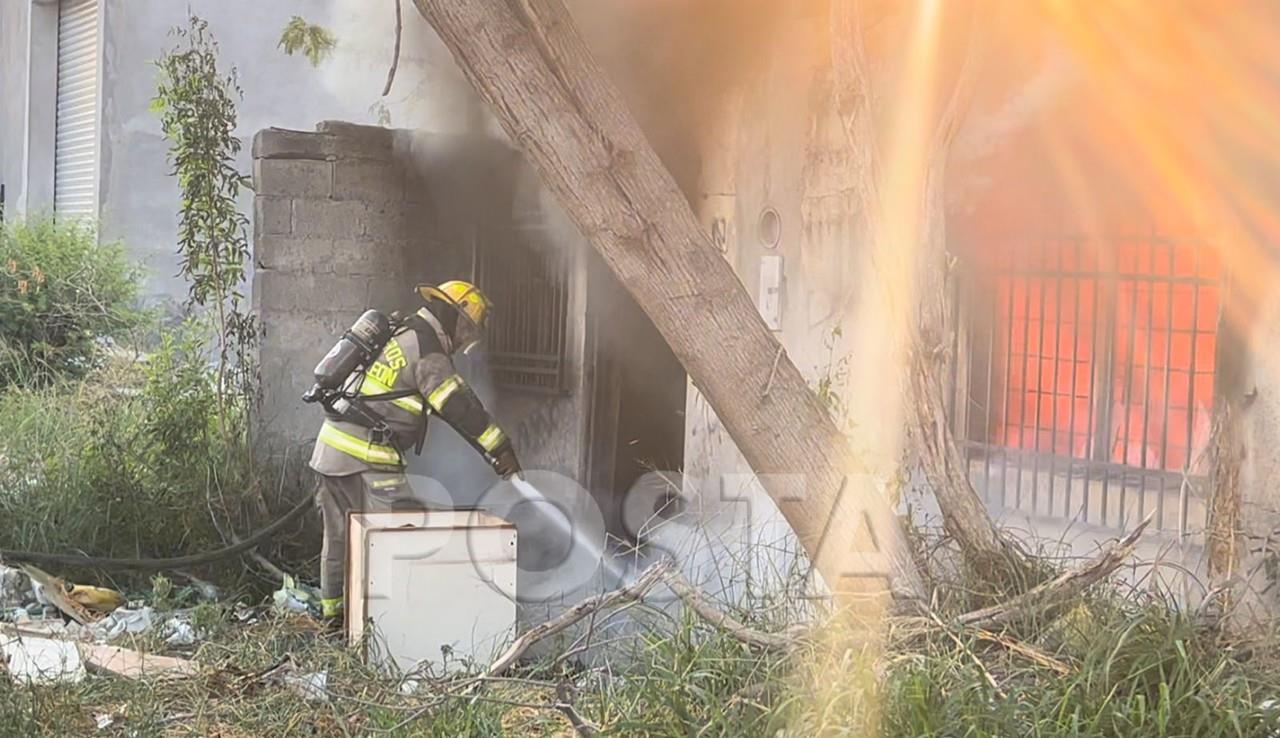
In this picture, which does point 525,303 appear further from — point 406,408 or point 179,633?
point 179,633

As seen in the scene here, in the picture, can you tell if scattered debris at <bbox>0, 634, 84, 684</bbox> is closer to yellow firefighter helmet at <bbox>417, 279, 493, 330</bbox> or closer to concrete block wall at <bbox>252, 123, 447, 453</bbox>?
yellow firefighter helmet at <bbox>417, 279, 493, 330</bbox>

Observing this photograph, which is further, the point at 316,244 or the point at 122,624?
the point at 316,244

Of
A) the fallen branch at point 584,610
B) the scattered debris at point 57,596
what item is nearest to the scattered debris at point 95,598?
the scattered debris at point 57,596

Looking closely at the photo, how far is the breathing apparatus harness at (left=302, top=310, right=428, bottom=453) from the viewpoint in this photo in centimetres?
682

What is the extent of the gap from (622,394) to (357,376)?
91.4 inches

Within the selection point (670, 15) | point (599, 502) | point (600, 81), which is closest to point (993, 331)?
point (600, 81)

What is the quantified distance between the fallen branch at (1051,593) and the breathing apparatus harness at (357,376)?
12.0ft

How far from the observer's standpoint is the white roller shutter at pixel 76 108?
54.9 ft

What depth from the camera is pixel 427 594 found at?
5609 mm

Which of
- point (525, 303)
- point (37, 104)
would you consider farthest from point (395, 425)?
point (37, 104)

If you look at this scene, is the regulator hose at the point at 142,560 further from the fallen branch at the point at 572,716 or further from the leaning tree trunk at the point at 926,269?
the leaning tree trunk at the point at 926,269

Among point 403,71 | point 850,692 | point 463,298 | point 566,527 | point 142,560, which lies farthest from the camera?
point 403,71

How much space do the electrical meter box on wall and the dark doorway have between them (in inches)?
119

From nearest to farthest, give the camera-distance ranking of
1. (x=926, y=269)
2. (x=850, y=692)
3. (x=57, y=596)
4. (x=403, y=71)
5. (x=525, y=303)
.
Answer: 1. (x=850, y=692)
2. (x=926, y=269)
3. (x=57, y=596)
4. (x=525, y=303)
5. (x=403, y=71)
